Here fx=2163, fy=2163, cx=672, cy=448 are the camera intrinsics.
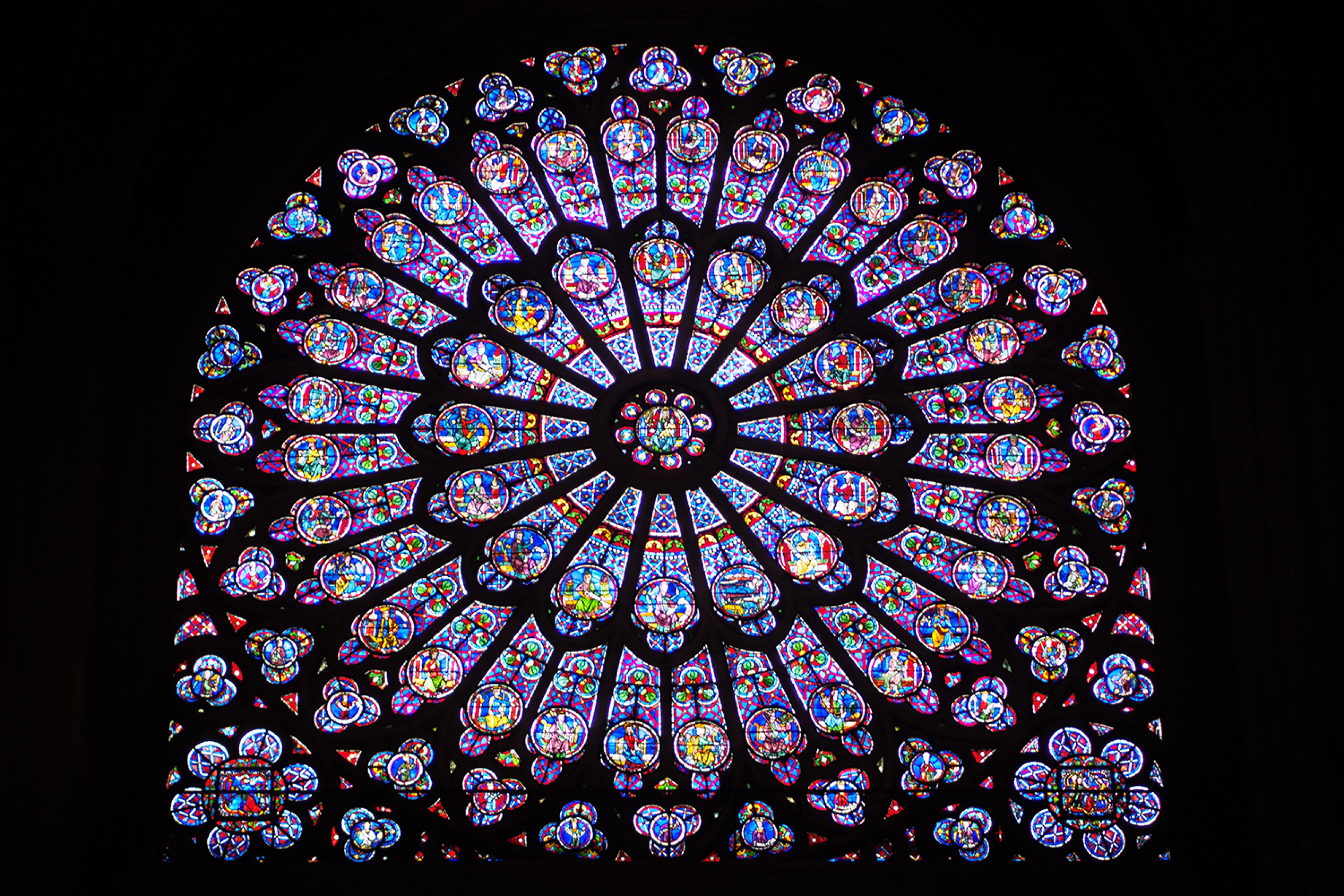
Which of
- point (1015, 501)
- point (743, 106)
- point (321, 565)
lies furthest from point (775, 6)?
point (321, 565)

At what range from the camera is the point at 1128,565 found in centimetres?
1150

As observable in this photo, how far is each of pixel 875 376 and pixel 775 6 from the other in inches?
94.1

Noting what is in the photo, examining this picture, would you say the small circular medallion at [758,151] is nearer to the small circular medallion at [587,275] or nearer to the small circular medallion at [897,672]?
the small circular medallion at [587,275]

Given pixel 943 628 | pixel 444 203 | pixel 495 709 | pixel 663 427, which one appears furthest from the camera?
pixel 444 203

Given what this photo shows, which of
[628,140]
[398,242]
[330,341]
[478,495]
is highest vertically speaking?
[628,140]

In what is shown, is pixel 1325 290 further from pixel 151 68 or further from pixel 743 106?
pixel 151 68

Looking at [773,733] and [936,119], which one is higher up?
[936,119]

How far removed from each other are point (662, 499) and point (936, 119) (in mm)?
2894

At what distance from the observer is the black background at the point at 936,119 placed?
9.73 meters

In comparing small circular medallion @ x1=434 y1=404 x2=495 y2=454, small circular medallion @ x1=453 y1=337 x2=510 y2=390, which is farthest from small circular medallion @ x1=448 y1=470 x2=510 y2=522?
small circular medallion @ x1=453 y1=337 x2=510 y2=390

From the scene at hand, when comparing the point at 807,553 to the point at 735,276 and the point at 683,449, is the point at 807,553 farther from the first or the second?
the point at 735,276

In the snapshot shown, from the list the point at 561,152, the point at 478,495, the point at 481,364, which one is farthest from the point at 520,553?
the point at 561,152

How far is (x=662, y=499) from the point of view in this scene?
11.8 meters

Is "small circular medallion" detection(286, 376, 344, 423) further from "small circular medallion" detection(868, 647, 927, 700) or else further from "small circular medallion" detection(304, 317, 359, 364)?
"small circular medallion" detection(868, 647, 927, 700)
